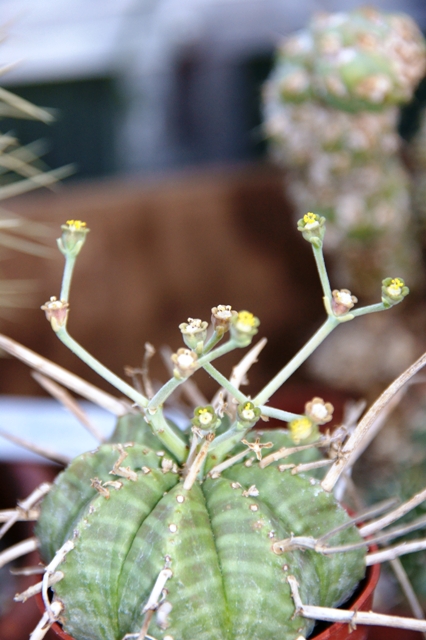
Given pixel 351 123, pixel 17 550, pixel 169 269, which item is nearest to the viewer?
pixel 17 550

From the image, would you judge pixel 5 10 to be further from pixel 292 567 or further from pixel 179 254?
pixel 292 567

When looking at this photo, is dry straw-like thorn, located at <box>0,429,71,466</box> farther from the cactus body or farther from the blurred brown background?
the blurred brown background

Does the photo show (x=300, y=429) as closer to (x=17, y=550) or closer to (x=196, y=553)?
(x=196, y=553)

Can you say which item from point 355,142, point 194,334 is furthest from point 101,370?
point 355,142

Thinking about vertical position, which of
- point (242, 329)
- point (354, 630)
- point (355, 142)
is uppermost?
point (355, 142)

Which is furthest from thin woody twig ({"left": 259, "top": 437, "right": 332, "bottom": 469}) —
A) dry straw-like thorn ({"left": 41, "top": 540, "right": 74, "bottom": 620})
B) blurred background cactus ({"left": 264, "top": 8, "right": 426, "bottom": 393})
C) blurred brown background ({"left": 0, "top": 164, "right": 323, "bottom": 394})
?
blurred brown background ({"left": 0, "top": 164, "right": 323, "bottom": 394})

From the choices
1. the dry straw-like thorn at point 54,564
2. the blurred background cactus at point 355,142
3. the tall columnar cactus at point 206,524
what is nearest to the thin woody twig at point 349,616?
the tall columnar cactus at point 206,524

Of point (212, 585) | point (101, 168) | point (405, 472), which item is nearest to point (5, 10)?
point (101, 168)
